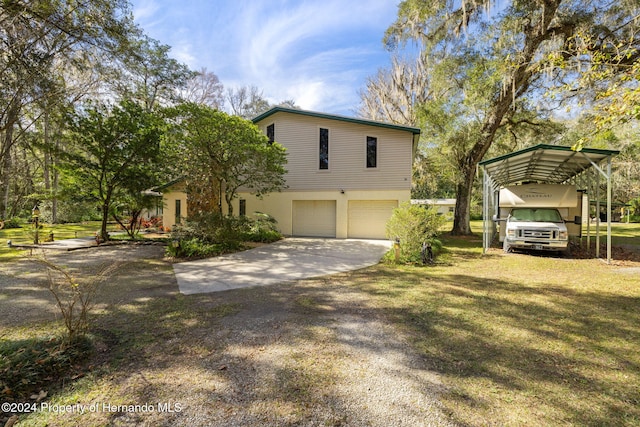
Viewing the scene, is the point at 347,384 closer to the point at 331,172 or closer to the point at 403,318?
the point at 403,318

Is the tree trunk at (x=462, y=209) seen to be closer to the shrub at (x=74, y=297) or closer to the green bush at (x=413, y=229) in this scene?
the green bush at (x=413, y=229)

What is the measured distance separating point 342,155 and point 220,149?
20.0 feet

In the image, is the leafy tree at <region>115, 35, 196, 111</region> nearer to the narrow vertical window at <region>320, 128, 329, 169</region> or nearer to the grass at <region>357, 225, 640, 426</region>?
the narrow vertical window at <region>320, 128, 329, 169</region>

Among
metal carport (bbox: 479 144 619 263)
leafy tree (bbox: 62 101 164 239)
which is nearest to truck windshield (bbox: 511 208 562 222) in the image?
metal carport (bbox: 479 144 619 263)

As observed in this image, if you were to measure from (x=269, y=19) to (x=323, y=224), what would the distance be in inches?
364

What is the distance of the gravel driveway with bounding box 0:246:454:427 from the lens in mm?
2135

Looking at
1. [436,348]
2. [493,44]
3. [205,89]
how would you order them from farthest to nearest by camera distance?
[205,89], [493,44], [436,348]

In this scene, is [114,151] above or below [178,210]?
above

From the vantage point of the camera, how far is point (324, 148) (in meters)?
14.5

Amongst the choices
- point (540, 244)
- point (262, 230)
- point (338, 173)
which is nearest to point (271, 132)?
point (338, 173)

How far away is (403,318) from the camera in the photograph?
411cm

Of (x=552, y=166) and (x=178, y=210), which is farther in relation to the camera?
(x=178, y=210)

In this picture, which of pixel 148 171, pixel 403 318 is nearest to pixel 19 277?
pixel 148 171

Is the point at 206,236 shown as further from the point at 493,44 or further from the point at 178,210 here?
the point at 493,44
